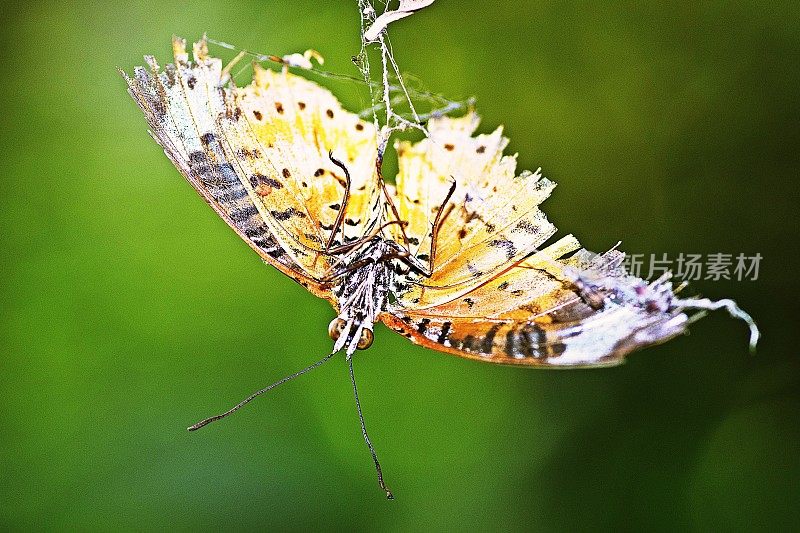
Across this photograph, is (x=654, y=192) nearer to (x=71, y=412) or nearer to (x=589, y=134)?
(x=589, y=134)

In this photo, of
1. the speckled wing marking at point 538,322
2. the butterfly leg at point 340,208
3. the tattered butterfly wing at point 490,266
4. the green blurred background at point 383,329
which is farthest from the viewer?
the green blurred background at point 383,329

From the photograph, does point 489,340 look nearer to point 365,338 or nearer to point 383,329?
point 365,338

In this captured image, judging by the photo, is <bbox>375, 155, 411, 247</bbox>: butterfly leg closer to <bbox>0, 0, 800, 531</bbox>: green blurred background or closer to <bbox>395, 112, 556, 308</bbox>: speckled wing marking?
<bbox>395, 112, 556, 308</bbox>: speckled wing marking

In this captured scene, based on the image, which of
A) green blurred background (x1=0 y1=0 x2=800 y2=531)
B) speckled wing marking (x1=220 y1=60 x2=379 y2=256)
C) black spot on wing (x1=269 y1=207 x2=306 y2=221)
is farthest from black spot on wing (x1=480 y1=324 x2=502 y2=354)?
green blurred background (x1=0 y1=0 x2=800 y2=531)

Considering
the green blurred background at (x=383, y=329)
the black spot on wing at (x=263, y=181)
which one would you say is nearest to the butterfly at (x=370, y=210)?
the black spot on wing at (x=263, y=181)

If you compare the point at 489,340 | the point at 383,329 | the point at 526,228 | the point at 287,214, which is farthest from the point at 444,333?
the point at 383,329

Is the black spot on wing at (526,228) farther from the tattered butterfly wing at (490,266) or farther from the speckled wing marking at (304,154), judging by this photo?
the speckled wing marking at (304,154)
